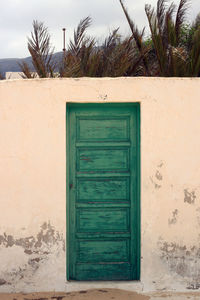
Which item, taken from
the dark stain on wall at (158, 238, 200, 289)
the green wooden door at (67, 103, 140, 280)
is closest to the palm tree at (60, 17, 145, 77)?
the green wooden door at (67, 103, 140, 280)

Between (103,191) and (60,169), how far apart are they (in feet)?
1.75

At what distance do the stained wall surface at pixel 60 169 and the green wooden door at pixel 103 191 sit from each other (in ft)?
0.54

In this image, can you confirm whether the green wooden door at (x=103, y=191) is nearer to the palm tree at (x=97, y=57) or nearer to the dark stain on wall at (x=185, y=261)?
the dark stain on wall at (x=185, y=261)

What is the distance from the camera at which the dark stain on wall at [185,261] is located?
4.62m

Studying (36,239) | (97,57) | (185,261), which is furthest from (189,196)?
(97,57)

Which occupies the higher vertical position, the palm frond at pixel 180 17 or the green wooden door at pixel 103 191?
the palm frond at pixel 180 17

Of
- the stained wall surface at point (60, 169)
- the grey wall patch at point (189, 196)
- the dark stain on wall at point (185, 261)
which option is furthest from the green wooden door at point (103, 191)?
the grey wall patch at point (189, 196)

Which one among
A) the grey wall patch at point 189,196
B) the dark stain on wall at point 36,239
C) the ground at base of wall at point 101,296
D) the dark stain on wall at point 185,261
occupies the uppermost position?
the grey wall patch at point 189,196

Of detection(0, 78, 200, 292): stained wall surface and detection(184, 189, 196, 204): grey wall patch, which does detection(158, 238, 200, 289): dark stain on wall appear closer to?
detection(0, 78, 200, 292): stained wall surface

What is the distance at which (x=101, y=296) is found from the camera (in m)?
4.47

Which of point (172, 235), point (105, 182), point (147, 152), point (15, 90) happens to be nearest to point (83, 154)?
point (105, 182)

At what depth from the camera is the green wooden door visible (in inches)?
185

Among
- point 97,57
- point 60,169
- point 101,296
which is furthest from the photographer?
point 97,57

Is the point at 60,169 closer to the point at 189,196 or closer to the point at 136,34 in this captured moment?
the point at 189,196
